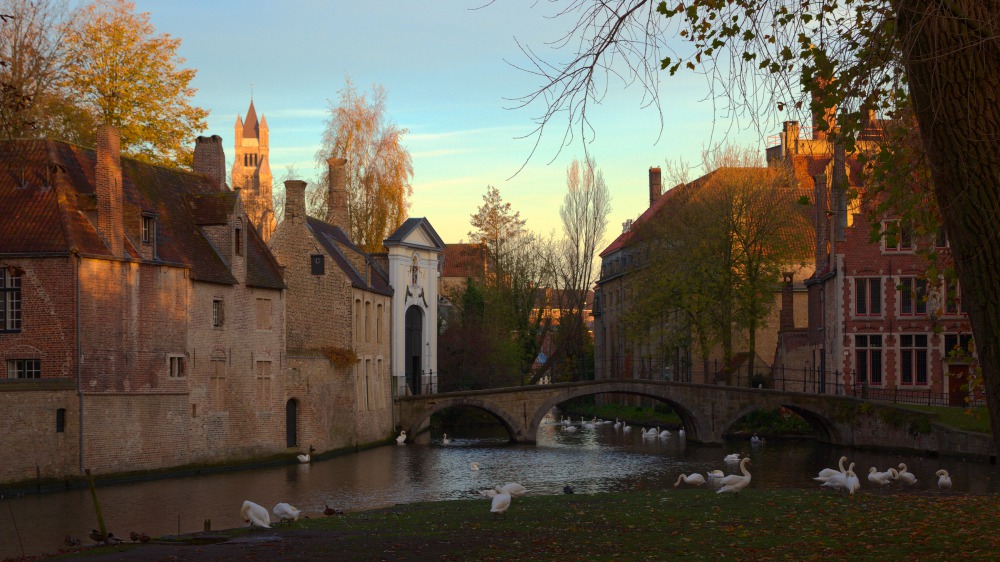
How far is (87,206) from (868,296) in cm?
2697

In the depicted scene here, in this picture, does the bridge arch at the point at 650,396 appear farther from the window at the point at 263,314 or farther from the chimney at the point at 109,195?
the chimney at the point at 109,195

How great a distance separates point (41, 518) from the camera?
21469 millimetres

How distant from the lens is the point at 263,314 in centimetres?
3494

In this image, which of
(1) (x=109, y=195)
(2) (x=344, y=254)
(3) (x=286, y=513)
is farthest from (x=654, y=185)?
(3) (x=286, y=513)

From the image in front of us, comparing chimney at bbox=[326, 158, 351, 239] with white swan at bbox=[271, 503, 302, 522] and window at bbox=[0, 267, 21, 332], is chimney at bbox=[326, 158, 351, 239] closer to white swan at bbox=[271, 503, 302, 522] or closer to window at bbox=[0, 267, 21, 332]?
window at bbox=[0, 267, 21, 332]

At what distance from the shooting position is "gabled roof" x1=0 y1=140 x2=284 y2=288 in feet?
90.7

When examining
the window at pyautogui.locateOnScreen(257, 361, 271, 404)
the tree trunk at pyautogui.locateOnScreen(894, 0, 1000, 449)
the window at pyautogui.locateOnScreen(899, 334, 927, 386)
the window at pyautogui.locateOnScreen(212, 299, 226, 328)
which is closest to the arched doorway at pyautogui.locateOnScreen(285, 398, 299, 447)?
the window at pyautogui.locateOnScreen(257, 361, 271, 404)

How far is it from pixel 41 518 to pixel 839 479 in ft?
49.3

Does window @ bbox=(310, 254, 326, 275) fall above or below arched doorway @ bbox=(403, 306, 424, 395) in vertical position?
above

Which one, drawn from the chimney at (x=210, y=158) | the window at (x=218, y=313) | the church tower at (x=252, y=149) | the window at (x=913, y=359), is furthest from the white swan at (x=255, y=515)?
the church tower at (x=252, y=149)

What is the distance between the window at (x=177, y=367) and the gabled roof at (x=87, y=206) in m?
2.35

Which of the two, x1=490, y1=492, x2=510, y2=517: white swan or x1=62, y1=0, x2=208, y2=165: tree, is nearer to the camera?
x1=490, y1=492, x2=510, y2=517: white swan

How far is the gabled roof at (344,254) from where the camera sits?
134 feet

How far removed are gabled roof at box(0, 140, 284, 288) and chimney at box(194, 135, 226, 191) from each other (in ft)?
5.77
